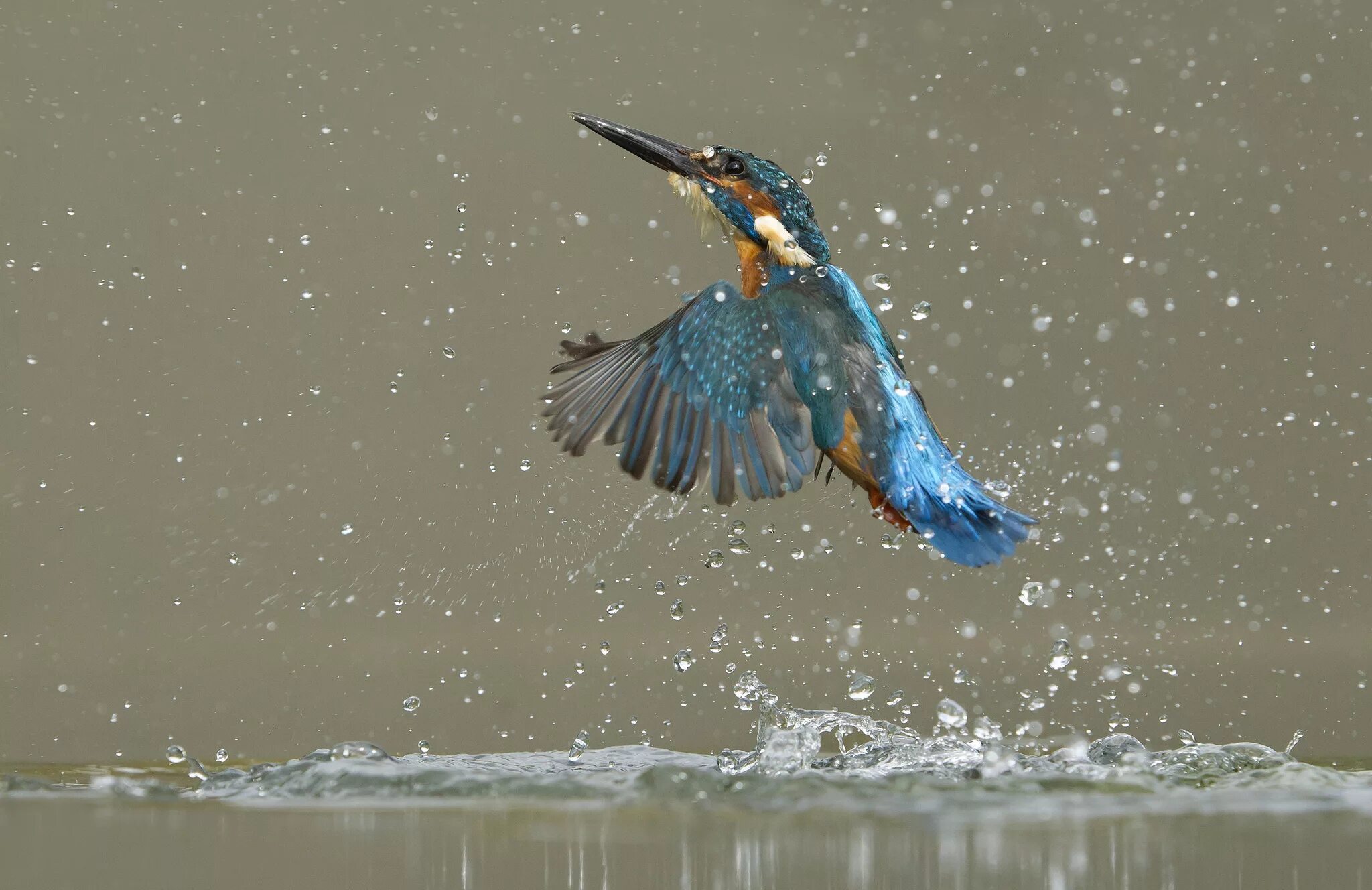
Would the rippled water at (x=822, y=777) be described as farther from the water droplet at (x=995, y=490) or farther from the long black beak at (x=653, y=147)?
the long black beak at (x=653, y=147)

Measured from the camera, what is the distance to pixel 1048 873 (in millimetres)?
1241

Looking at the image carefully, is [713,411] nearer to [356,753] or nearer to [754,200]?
[754,200]

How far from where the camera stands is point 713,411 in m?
2.09

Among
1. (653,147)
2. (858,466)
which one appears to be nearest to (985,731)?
(858,466)

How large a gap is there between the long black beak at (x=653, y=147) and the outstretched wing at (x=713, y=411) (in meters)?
0.22

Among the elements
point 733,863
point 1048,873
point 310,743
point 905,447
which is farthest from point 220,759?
point 1048,873

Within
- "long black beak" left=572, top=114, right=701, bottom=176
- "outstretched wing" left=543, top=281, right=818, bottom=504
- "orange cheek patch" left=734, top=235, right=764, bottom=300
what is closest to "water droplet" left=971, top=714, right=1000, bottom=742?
"outstretched wing" left=543, top=281, right=818, bottom=504

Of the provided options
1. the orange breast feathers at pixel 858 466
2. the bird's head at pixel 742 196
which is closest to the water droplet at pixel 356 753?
the orange breast feathers at pixel 858 466

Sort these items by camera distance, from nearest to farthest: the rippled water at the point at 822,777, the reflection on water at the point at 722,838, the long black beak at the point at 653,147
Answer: the reflection on water at the point at 722,838, the rippled water at the point at 822,777, the long black beak at the point at 653,147

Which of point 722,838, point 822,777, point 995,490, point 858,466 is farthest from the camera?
point 995,490

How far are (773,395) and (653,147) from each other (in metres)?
0.44

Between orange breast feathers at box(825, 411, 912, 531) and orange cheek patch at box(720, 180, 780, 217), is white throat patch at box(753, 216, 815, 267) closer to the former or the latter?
orange cheek patch at box(720, 180, 780, 217)

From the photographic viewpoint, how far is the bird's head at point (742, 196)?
2115 millimetres

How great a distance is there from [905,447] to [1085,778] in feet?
1.57
